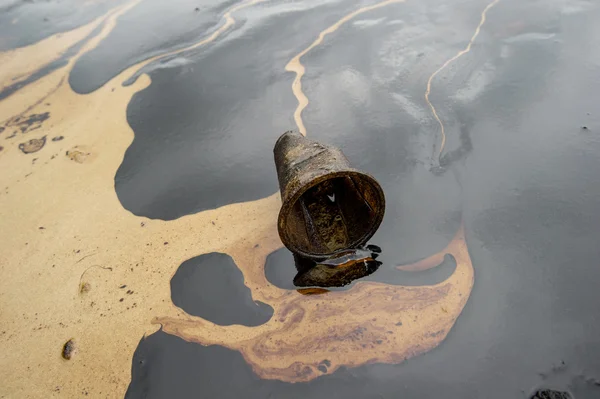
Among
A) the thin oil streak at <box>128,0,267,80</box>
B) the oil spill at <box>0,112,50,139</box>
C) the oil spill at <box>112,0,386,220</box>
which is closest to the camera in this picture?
the oil spill at <box>112,0,386,220</box>

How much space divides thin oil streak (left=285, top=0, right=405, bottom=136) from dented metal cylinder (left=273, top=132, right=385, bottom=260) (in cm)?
146

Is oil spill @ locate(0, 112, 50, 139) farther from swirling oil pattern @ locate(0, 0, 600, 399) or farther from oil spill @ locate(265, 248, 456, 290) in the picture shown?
oil spill @ locate(265, 248, 456, 290)

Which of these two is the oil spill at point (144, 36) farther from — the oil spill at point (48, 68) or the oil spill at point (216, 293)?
the oil spill at point (216, 293)

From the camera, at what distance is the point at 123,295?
4.50m

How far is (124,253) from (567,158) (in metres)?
5.83

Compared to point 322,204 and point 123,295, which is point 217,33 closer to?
point 322,204

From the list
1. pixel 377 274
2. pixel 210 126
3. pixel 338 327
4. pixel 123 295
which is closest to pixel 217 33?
pixel 210 126

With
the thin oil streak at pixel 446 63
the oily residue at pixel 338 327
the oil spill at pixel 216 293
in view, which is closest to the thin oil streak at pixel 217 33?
the thin oil streak at pixel 446 63

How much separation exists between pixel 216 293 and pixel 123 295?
102 centimetres

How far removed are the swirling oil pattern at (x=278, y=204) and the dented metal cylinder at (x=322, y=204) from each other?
17.0 inches

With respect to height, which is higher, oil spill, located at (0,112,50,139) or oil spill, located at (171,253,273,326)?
oil spill, located at (0,112,50,139)

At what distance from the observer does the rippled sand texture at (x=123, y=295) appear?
399 cm

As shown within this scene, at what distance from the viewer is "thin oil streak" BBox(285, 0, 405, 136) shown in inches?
252

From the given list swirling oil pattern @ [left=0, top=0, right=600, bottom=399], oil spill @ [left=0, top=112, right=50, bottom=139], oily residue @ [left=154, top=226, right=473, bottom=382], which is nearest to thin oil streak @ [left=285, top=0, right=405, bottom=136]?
swirling oil pattern @ [left=0, top=0, right=600, bottom=399]
